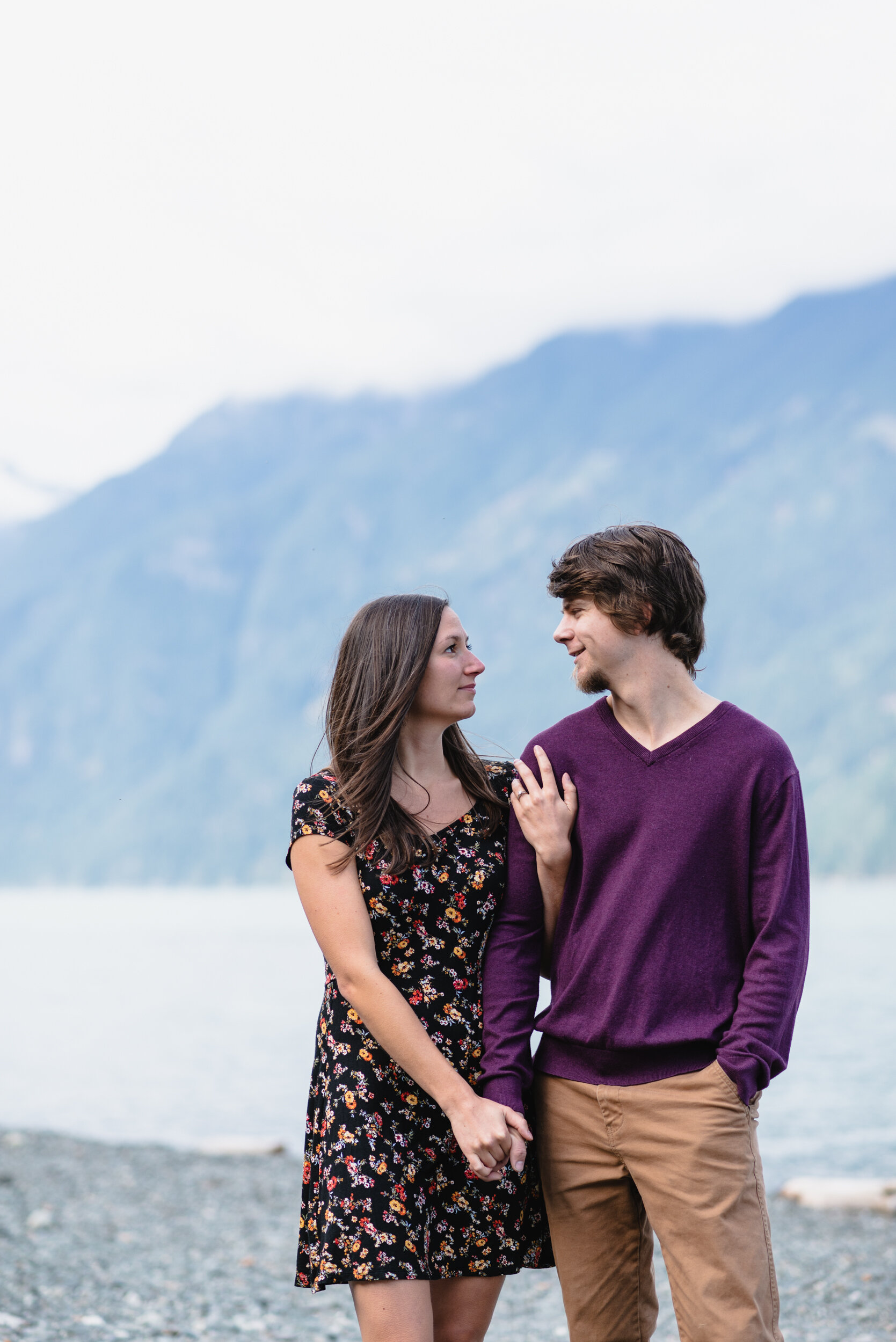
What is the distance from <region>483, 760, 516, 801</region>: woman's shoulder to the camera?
241cm

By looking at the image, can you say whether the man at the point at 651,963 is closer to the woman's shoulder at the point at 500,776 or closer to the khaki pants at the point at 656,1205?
the khaki pants at the point at 656,1205

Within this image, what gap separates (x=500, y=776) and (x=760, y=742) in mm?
501

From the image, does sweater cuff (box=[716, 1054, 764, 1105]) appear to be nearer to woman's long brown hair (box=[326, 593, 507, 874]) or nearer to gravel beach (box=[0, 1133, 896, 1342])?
woman's long brown hair (box=[326, 593, 507, 874])

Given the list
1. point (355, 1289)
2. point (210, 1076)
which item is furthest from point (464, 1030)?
point (210, 1076)

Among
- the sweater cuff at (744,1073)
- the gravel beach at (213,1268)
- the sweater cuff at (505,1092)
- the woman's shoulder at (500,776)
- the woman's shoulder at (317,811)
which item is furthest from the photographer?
the gravel beach at (213,1268)

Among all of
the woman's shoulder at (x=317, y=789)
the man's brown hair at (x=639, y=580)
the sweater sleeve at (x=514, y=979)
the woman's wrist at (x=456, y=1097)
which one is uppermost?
the man's brown hair at (x=639, y=580)

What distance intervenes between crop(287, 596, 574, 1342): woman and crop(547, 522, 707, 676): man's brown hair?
254 mm

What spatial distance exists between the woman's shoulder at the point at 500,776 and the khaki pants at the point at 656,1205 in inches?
19.5

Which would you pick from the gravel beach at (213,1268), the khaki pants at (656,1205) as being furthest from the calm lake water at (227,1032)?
the khaki pants at (656,1205)

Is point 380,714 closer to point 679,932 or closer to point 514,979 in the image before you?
point 514,979

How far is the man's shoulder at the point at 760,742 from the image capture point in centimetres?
214

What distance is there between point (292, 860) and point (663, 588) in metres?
0.77

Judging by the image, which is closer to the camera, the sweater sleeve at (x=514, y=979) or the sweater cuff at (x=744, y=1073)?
the sweater cuff at (x=744, y=1073)

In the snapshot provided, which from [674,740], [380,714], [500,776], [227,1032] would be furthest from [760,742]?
[227,1032]
